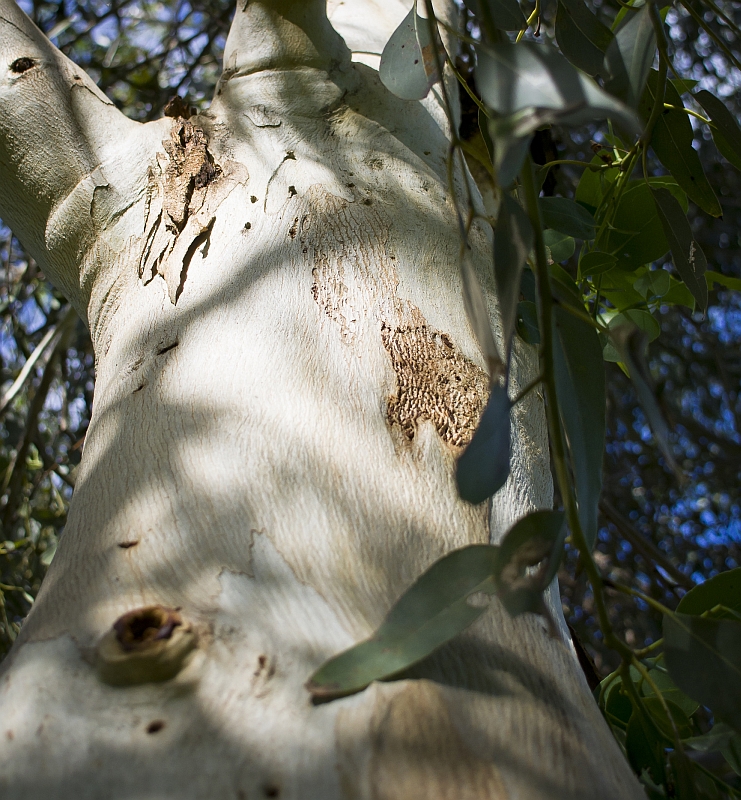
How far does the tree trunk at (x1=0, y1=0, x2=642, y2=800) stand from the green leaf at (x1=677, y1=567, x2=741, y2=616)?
13 cm

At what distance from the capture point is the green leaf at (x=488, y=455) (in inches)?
18.7

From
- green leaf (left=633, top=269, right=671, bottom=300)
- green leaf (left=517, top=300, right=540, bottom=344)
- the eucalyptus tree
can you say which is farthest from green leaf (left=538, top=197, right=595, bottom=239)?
green leaf (left=633, top=269, right=671, bottom=300)

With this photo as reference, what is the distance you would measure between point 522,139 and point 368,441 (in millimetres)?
319

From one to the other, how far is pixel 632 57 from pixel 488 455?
380 mm

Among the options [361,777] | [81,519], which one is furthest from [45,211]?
[361,777]

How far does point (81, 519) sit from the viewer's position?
24.5 inches

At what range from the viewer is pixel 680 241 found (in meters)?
0.85

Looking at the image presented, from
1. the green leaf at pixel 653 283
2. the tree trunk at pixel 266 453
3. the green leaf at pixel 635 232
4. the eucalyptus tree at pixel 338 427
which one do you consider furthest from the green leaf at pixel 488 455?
the green leaf at pixel 653 283

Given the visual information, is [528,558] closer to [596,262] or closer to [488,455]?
[488,455]

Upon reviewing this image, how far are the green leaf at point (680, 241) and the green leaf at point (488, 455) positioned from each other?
18.6 inches

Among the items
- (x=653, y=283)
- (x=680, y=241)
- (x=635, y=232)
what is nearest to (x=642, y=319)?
(x=653, y=283)

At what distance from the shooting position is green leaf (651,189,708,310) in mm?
844

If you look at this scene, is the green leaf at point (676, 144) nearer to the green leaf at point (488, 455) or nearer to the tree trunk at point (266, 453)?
the tree trunk at point (266, 453)

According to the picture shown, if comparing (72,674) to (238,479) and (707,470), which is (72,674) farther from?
(707,470)
